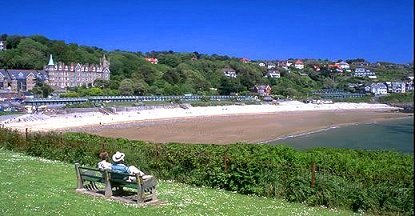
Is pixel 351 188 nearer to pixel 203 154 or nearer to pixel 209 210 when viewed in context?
pixel 209 210

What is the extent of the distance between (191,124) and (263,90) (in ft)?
254

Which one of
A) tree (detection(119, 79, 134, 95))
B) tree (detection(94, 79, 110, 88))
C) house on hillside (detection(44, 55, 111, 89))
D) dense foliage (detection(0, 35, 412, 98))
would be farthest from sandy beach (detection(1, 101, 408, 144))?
house on hillside (detection(44, 55, 111, 89))

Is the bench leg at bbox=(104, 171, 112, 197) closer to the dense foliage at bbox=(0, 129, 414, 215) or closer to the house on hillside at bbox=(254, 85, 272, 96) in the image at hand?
the dense foliage at bbox=(0, 129, 414, 215)

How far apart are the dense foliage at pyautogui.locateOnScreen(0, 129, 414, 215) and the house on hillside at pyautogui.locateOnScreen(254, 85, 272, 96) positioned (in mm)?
121718

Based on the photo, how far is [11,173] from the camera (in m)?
12.7

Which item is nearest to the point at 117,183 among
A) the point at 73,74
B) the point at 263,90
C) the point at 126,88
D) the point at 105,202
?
the point at 105,202

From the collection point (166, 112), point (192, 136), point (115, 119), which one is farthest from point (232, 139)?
point (166, 112)

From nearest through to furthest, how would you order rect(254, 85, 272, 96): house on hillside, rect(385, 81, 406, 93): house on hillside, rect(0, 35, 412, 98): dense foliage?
rect(0, 35, 412, 98): dense foliage < rect(254, 85, 272, 96): house on hillside < rect(385, 81, 406, 93): house on hillside

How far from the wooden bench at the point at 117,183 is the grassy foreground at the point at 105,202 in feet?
0.92

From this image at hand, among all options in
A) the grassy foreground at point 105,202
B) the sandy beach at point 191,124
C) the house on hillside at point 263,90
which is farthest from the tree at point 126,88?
the grassy foreground at point 105,202

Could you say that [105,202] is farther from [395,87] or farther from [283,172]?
[395,87]

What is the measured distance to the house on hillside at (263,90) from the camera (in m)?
139

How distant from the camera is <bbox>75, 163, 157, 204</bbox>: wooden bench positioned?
9.68 m

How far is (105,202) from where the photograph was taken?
31.7 feet
